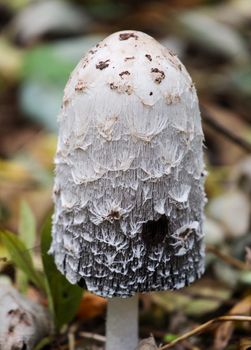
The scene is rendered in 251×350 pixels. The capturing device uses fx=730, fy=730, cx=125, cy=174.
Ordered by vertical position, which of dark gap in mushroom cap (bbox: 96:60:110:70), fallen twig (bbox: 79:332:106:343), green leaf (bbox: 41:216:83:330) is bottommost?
fallen twig (bbox: 79:332:106:343)

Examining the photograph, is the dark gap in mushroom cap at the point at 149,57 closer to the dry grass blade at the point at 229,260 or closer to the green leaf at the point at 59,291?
the green leaf at the point at 59,291

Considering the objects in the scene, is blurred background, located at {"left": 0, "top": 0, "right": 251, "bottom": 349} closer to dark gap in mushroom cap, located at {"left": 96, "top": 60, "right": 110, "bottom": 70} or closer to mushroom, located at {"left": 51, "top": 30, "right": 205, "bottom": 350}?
mushroom, located at {"left": 51, "top": 30, "right": 205, "bottom": 350}

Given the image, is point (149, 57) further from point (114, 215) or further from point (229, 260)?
point (229, 260)

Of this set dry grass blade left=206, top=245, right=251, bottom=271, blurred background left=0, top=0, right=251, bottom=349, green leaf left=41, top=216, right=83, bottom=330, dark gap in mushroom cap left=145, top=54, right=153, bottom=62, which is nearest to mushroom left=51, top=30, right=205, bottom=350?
dark gap in mushroom cap left=145, top=54, right=153, bottom=62

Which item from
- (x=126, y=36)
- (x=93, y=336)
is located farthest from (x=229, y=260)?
(x=126, y=36)

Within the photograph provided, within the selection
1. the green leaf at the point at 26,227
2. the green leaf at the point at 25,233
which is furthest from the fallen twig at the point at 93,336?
the green leaf at the point at 26,227

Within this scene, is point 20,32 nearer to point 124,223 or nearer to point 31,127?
point 31,127

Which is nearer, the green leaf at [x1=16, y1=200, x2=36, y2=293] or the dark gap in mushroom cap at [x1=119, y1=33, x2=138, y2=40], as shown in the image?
the dark gap in mushroom cap at [x1=119, y1=33, x2=138, y2=40]
